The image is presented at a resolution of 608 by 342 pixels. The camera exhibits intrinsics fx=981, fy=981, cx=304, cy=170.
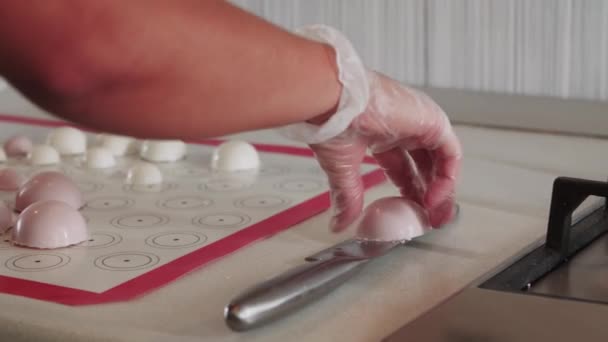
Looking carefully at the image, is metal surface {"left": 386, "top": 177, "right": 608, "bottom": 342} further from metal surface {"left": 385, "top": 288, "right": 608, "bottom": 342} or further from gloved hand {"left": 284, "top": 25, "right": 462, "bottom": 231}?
gloved hand {"left": 284, "top": 25, "right": 462, "bottom": 231}

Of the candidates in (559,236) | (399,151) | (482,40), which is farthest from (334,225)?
(482,40)

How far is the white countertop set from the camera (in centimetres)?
67

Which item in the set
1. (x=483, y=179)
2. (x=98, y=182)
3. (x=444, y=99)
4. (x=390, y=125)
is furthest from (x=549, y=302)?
(x=444, y=99)

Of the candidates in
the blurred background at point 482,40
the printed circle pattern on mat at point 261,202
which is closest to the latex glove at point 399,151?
the printed circle pattern on mat at point 261,202

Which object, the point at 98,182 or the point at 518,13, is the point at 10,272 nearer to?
the point at 98,182

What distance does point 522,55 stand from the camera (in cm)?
125

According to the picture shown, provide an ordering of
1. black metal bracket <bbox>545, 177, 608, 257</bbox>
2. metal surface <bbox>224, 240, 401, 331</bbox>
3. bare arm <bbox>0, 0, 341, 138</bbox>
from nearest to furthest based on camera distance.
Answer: bare arm <bbox>0, 0, 341, 138</bbox>
metal surface <bbox>224, 240, 401, 331</bbox>
black metal bracket <bbox>545, 177, 608, 257</bbox>

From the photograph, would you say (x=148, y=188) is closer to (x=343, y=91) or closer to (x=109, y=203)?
(x=109, y=203)

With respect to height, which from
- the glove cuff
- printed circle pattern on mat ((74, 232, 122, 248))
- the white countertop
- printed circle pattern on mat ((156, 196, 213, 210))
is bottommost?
the white countertop

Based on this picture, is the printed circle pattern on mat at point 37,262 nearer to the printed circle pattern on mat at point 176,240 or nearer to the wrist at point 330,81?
the printed circle pattern on mat at point 176,240

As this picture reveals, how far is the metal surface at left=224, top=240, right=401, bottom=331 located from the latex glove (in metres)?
0.08

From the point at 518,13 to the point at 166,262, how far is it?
64cm

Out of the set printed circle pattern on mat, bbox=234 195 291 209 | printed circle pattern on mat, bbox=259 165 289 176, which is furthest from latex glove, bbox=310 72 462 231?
printed circle pattern on mat, bbox=259 165 289 176

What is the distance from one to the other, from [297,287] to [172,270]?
14 cm
